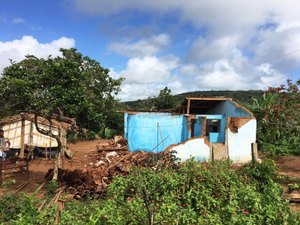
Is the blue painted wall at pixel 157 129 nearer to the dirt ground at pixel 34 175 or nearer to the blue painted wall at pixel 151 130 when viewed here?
the blue painted wall at pixel 151 130

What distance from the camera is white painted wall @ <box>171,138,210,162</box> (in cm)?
1418

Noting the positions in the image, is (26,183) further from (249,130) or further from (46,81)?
(249,130)

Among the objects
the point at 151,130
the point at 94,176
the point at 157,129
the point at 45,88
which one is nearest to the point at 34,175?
the point at 94,176

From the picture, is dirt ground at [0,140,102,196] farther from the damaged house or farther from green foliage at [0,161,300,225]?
the damaged house

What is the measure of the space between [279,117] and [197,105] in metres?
5.89

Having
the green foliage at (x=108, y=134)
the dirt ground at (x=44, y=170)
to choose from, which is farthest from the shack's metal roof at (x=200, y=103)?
the green foliage at (x=108, y=134)

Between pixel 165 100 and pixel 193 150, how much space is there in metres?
14.7

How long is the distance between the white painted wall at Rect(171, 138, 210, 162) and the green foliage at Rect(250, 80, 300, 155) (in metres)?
3.74

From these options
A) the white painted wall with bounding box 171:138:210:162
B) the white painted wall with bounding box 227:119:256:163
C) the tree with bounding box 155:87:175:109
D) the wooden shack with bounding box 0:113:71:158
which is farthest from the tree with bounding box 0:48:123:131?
the tree with bounding box 155:87:175:109

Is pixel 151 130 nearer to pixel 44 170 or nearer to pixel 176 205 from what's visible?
pixel 44 170

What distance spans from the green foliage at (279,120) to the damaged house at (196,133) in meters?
1.52

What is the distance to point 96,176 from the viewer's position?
9.64m

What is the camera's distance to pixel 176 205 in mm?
5883

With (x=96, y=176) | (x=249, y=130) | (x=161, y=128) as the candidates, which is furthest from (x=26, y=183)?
(x=249, y=130)
